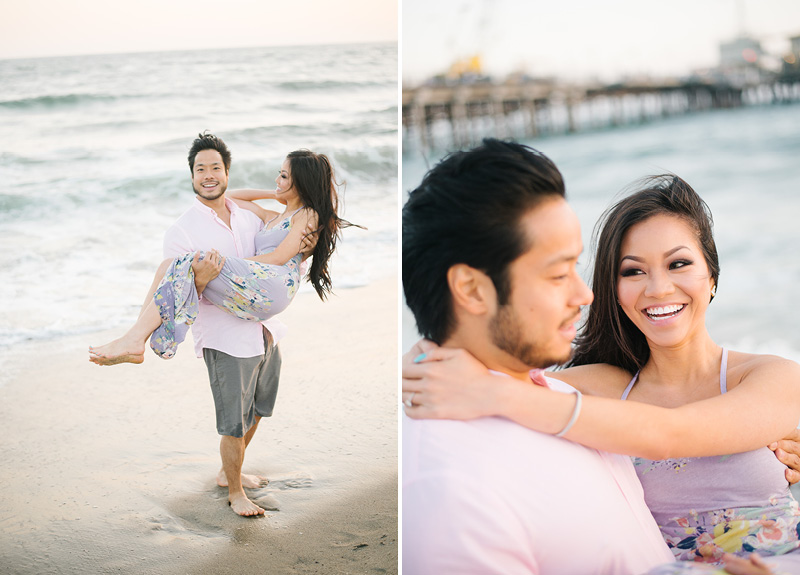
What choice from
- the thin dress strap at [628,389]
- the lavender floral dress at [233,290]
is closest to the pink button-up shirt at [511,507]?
the thin dress strap at [628,389]

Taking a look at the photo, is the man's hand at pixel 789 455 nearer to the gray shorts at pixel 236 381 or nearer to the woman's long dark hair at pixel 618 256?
the woman's long dark hair at pixel 618 256

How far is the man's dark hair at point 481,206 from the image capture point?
1.38 meters

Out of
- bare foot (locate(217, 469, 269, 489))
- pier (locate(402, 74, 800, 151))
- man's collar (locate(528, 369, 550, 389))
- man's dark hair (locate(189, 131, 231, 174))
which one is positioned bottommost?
bare foot (locate(217, 469, 269, 489))

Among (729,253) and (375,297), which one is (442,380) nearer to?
(375,297)

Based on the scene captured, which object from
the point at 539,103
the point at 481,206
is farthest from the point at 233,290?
the point at 539,103

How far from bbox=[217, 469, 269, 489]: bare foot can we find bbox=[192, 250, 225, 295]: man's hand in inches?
34.6

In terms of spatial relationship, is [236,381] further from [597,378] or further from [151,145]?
[151,145]

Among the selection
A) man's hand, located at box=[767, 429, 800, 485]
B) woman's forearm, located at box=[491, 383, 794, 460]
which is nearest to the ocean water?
man's hand, located at box=[767, 429, 800, 485]

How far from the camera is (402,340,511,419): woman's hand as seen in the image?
1380mm

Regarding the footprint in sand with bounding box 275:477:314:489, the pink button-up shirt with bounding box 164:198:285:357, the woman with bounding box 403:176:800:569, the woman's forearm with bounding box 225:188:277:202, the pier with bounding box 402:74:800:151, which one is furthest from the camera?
the pier with bounding box 402:74:800:151

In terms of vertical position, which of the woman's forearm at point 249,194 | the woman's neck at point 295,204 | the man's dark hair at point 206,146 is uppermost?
the man's dark hair at point 206,146

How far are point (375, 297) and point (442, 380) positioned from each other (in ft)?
9.29

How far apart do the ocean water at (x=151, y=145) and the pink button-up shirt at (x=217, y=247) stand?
148 cm

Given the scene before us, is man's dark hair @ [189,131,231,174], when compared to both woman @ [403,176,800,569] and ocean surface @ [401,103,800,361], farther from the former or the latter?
ocean surface @ [401,103,800,361]
